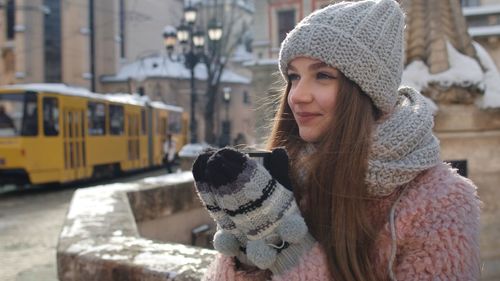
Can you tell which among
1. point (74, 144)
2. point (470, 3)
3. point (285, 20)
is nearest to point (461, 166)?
point (74, 144)

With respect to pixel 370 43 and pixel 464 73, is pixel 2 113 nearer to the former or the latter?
pixel 464 73

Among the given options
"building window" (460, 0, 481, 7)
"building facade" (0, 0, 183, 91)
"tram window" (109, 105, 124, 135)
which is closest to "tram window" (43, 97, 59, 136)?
"tram window" (109, 105, 124, 135)

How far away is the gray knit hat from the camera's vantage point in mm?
1560

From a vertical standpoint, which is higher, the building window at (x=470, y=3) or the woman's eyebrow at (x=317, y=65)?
the building window at (x=470, y=3)

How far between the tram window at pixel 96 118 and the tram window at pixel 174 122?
24.4ft

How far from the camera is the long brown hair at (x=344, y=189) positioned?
1.46 metres

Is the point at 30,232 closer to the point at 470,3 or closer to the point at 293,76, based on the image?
the point at 293,76

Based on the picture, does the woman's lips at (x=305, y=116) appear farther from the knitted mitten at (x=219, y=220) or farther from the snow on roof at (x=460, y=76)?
the snow on roof at (x=460, y=76)

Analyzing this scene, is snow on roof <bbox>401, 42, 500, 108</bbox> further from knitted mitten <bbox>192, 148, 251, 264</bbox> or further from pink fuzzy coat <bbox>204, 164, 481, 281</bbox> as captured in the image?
knitted mitten <bbox>192, 148, 251, 264</bbox>

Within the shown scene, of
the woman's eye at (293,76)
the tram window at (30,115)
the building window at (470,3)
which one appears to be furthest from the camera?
the building window at (470,3)

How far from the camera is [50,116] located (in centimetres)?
1402

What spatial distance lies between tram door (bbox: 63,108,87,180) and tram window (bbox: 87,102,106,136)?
17.0 inches

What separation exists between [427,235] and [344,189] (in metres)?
0.26

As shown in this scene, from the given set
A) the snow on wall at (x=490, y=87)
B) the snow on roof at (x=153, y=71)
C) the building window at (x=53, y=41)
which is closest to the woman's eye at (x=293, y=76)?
the snow on wall at (x=490, y=87)
